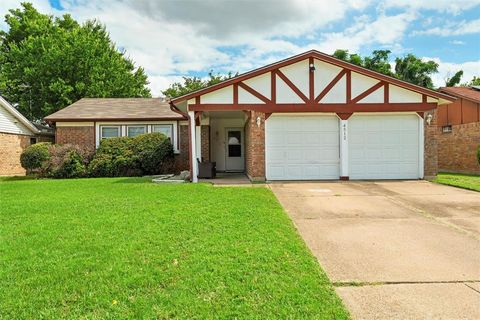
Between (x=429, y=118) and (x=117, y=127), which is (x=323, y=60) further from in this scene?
Answer: (x=117, y=127)

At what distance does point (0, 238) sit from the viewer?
4.70m

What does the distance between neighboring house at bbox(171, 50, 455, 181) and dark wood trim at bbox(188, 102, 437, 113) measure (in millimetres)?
34

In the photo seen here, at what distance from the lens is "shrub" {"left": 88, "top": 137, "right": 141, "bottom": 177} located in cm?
1391

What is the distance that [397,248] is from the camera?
424cm

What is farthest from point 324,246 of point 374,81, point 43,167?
point 43,167

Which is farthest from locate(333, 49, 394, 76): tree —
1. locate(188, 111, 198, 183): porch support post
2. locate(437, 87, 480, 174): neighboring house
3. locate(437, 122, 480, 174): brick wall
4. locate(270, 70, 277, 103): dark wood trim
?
locate(188, 111, 198, 183): porch support post

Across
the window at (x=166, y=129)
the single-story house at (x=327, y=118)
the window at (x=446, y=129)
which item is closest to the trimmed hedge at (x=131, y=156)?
the window at (x=166, y=129)

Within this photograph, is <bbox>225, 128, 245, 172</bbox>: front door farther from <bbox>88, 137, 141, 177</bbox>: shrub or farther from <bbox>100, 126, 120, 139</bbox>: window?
<bbox>100, 126, 120, 139</bbox>: window

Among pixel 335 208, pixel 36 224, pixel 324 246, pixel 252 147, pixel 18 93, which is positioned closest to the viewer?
pixel 324 246

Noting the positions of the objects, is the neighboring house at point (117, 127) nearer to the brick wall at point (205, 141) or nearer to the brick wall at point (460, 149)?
the brick wall at point (205, 141)

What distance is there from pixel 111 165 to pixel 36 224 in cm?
887

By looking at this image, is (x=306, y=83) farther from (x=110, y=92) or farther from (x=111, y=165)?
(x=110, y=92)

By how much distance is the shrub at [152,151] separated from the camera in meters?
13.9

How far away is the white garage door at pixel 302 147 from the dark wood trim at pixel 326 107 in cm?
33
